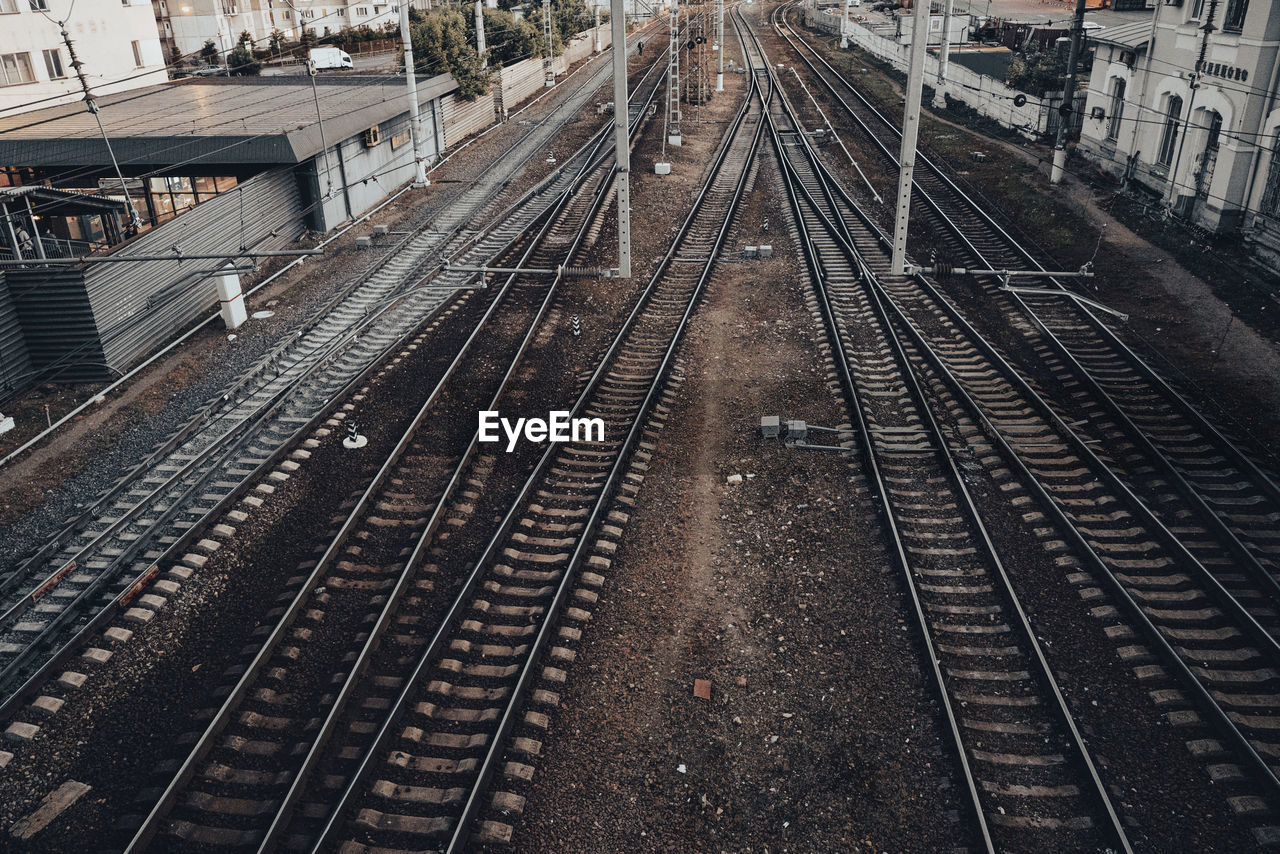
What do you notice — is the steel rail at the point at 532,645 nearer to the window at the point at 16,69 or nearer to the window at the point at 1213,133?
the window at the point at 1213,133

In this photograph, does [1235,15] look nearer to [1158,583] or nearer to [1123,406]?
[1123,406]

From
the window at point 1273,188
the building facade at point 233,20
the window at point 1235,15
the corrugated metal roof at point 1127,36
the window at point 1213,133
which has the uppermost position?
the building facade at point 233,20

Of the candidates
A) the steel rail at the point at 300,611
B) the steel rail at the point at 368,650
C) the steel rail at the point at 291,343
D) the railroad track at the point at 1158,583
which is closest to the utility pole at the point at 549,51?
the steel rail at the point at 291,343

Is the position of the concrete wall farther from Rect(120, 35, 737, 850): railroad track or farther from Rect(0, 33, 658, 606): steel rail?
Rect(120, 35, 737, 850): railroad track

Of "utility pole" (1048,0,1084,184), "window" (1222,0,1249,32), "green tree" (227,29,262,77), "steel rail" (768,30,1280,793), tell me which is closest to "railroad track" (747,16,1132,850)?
"steel rail" (768,30,1280,793)

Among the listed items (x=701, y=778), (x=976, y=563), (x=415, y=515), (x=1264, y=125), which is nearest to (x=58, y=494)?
(x=415, y=515)

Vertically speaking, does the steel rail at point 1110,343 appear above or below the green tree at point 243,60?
below
